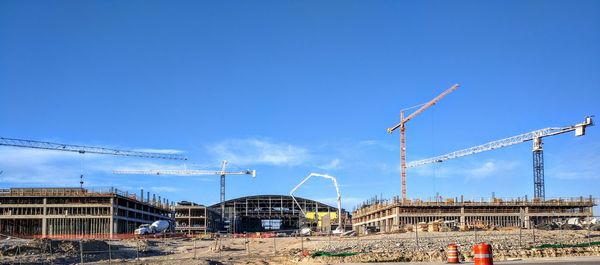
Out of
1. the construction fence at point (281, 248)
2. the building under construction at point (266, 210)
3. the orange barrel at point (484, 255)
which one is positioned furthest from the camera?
the building under construction at point (266, 210)

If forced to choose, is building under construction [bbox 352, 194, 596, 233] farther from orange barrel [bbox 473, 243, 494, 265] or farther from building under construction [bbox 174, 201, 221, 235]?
orange barrel [bbox 473, 243, 494, 265]

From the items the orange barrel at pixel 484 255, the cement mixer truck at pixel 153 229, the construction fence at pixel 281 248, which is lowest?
the cement mixer truck at pixel 153 229

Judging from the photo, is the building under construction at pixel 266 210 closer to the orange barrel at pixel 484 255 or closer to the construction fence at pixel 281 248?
the construction fence at pixel 281 248

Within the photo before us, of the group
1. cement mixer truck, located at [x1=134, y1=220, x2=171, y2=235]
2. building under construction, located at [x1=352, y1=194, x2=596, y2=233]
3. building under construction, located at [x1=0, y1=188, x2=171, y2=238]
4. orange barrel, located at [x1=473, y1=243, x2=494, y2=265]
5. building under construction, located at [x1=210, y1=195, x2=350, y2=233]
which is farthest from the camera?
building under construction, located at [x1=210, y1=195, x2=350, y2=233]

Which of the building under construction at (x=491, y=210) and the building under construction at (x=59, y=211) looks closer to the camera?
the building under construction at (x=491, y=210)

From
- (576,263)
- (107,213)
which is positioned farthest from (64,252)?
(107,213)

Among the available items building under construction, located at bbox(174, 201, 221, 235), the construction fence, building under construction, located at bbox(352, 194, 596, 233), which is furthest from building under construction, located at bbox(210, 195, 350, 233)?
the construction fence

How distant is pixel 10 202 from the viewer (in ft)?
350

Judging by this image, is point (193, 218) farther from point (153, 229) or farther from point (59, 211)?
point (153, 229)

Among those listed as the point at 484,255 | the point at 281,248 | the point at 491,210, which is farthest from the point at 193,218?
the point at 484,255

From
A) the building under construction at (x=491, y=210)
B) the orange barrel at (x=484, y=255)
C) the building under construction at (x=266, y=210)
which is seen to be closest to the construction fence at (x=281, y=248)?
the orange barrel at (x=484, y=255)

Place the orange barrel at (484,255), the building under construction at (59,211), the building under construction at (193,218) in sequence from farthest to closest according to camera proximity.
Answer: the building under construction at (193,218)
the building under construction at (59,211)
the orange barrel at (484,255)

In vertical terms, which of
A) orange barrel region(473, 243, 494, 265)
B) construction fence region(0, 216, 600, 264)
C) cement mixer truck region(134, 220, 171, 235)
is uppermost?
orange barrel region(473, 243, 494, 265)

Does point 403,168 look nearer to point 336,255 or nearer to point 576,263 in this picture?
point 336,255
